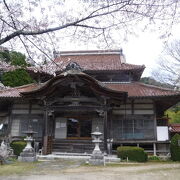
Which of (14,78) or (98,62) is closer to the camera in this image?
(98,62)

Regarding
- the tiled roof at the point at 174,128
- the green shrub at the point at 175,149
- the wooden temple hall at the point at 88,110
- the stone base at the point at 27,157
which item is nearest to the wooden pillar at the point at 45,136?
the wooden temple hall at the point at 88,110

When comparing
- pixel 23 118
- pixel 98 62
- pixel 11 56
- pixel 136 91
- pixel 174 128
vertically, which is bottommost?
pixel 174 128

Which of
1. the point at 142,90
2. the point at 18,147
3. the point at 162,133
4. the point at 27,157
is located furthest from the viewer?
the point at 142,90

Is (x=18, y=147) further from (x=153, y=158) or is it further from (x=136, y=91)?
Answer: (x=136, y=91)

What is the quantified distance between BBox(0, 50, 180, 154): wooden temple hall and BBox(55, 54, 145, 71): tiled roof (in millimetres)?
135

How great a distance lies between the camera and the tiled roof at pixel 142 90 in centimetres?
1544

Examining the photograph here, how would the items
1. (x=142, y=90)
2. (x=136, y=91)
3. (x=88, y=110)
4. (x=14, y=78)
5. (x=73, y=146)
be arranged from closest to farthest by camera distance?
(x=88, y=110) < (x=73, y=146) < (x=136, y=91) < (x=142, y=90) < (x=14, y=78)

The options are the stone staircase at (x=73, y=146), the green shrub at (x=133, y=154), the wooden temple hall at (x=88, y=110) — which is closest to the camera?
the green shrub at (x=133, y=154)

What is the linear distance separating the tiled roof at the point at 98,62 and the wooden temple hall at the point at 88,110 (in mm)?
135

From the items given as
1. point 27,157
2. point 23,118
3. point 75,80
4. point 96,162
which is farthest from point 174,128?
point 27,157

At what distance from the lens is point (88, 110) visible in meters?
15.2

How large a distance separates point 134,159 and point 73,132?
482cm

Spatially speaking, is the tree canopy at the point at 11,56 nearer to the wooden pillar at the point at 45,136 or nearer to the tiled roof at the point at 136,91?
the wooden pillar at the point at 45,136

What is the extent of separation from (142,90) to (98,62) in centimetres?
508
